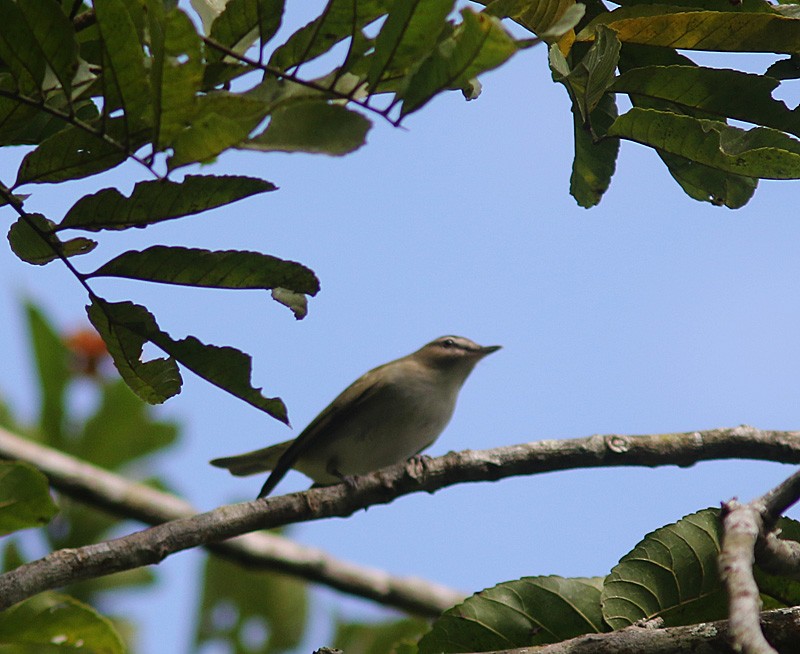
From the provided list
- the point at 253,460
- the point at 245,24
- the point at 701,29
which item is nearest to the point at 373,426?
the point at 253,460

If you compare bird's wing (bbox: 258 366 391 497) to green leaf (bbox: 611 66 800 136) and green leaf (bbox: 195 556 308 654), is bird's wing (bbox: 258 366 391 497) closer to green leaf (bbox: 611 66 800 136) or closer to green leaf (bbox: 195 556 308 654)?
green leaf (bbox: 195 556 308 654)

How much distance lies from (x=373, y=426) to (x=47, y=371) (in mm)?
2403

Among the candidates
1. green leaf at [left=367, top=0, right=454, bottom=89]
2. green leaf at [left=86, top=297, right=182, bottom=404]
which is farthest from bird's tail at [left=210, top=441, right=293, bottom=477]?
green leaf at [left=367, top=0, right=454, bottom=89]

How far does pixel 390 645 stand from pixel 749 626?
3.88m

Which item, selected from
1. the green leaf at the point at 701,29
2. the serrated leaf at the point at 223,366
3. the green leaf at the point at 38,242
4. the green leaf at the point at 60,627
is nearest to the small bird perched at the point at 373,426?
the green leaf at the point at 60,627

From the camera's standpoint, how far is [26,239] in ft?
7.43

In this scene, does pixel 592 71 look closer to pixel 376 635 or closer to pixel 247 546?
pixel 376 635

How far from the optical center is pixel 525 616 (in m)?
2.62

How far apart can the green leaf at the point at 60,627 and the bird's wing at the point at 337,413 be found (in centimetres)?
308

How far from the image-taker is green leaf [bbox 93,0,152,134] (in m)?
1.78

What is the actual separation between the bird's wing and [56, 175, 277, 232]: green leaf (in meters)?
4.46

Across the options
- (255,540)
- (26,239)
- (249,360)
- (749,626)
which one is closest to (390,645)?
(255,540)

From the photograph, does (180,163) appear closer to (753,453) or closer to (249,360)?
(249,360)

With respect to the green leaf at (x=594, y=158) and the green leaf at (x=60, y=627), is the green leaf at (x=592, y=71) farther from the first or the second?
the green leaf at (x=60, y=627)
